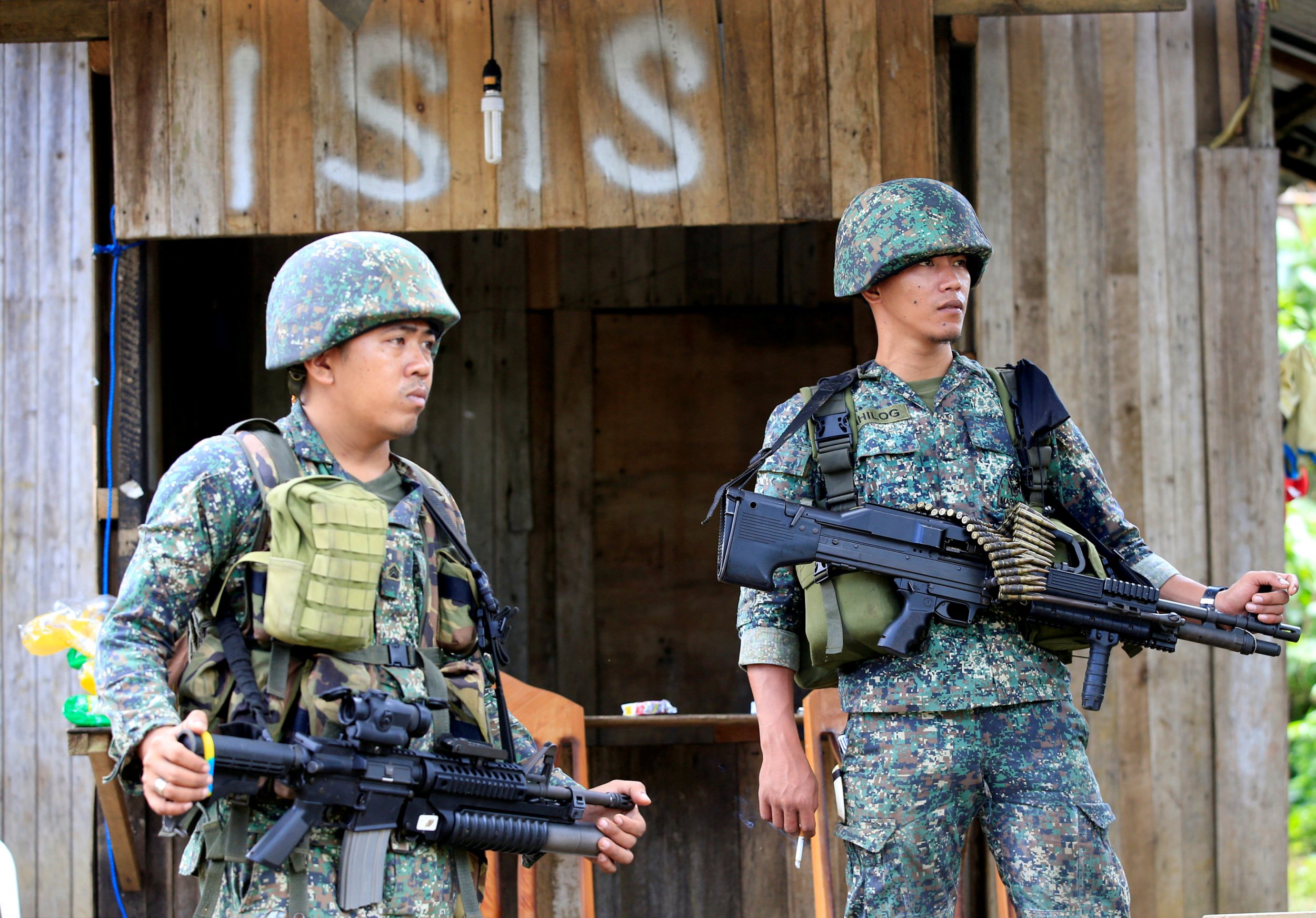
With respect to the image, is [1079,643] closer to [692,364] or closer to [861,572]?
[861,572]

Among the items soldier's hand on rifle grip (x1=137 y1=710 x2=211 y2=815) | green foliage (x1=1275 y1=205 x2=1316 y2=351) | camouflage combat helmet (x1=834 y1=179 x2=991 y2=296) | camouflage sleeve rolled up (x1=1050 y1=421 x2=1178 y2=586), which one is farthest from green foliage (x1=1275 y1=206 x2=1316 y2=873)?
soldier's hand on rifle grip (x1=137 y1=710 x2=211 y2=815)

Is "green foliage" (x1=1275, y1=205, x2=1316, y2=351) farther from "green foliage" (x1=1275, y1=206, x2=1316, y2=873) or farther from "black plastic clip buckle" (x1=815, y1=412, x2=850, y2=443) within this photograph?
"black plastic clip buckle" (x1=815, y1=412, x2=850, y2=443)

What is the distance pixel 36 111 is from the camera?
4777 mm

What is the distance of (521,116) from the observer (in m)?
4.44

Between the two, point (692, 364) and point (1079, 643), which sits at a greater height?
point (692, 364)

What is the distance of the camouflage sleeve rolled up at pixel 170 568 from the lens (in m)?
2.25

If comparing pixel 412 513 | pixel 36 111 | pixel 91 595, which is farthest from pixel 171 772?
pixel 36 111

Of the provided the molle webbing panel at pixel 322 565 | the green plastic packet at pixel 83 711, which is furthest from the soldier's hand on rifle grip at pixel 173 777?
the green plastic packet at pixel 83 711

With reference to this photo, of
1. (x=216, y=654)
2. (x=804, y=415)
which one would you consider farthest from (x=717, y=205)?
(x=216, y=654)

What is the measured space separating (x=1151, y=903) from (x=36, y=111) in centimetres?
481

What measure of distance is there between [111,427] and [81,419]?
0.10 m

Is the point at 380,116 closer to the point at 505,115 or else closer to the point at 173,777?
the point at 505,115

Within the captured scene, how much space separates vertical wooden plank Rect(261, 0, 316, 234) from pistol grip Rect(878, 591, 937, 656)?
8.48ft

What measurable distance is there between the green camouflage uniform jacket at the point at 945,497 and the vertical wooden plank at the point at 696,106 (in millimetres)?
1468
